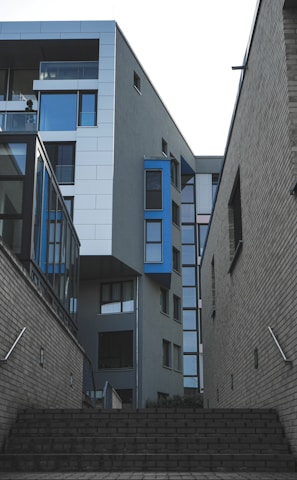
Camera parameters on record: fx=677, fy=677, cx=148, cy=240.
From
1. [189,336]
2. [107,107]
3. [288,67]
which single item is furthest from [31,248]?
[189,336]

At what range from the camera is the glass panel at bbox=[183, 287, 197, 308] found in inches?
1805

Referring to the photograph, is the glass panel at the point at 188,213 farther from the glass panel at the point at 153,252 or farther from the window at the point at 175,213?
the glass panel at the point at 153,252

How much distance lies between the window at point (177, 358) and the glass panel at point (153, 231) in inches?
297

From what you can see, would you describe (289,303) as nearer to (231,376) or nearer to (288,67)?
(288,67)

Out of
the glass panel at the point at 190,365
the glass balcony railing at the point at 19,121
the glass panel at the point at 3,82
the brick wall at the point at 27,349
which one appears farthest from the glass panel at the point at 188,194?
the brick wall at the point at 27,349

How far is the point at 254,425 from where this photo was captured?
1005 centimetres

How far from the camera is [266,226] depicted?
1108 centimetres

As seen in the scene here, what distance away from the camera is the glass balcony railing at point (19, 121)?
81.3 ft

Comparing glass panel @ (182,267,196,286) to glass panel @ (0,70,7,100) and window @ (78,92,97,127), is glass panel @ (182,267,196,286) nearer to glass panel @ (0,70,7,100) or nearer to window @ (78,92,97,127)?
window @ (78,92,97,127)

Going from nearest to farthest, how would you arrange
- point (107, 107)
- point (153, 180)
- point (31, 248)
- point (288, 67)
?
point (288, 67)
point (31, 248)
point (107, 107)
point (153, 180)

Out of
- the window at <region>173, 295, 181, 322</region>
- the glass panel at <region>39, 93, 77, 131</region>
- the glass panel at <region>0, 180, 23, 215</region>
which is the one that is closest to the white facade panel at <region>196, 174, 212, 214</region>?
the window at <region>173, 295, 181, 322</region>

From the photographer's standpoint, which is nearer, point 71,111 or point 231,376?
point 231,376

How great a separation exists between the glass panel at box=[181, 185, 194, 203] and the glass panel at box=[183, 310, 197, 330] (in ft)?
25.7

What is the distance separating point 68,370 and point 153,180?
64.2 feet
